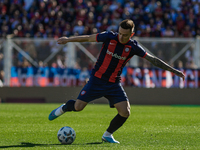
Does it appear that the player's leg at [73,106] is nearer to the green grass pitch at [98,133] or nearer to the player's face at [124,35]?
the green grass pitch at [98,133]

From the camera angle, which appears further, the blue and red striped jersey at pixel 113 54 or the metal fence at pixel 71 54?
the metal fence at pixel 71 54

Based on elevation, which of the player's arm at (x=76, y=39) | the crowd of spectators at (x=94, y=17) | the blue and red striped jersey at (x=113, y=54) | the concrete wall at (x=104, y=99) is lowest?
the concrete wall at (x=104, y=99)

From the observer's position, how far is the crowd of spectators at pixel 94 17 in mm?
19391

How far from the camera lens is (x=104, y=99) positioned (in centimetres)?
1620

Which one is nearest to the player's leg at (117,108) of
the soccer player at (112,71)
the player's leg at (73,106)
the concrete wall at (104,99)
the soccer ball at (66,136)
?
the soccer player at (112,71)

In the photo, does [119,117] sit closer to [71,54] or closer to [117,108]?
[117,108]

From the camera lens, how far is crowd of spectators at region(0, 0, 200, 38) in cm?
1939

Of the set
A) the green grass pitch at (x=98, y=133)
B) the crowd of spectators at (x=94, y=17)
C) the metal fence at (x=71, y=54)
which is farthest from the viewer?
the crowd of spectators at (x=94, y=17)

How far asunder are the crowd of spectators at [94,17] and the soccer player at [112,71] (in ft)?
39.9

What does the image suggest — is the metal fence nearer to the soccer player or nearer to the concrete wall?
the concrete wall

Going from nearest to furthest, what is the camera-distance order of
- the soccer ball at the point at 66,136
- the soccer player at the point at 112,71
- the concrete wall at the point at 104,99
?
the soccer ball at the point at 66,136, the soccer player at the point at 112,71, the concrete wall at the point at 104,99

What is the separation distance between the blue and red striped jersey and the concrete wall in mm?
9689

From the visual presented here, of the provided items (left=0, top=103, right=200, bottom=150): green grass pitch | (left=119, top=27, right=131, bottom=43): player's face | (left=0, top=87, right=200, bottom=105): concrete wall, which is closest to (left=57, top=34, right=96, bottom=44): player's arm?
(left=119, top=27, right=131, bottom=43): player's face

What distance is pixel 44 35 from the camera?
1980 centimetres
